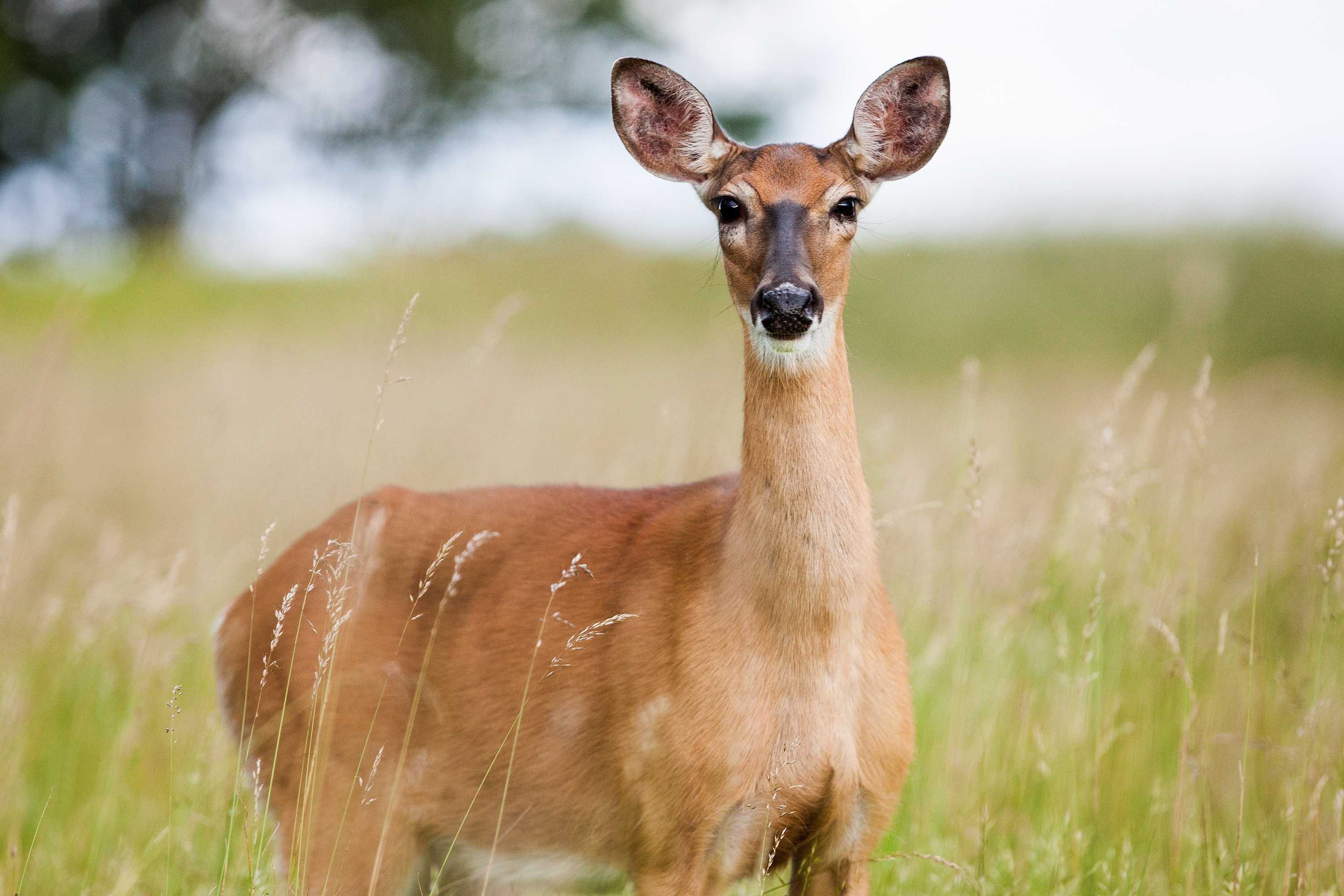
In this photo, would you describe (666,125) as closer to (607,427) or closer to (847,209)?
(847,209)

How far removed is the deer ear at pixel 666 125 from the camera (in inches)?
122

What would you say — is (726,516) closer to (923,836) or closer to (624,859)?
(624,859)

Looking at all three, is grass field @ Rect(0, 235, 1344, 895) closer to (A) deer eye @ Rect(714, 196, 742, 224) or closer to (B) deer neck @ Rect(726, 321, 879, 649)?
(B) deer neck @ Rect(726, 321, 879, 649)

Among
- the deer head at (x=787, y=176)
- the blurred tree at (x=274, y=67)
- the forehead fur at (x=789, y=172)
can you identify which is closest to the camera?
the deer head at (x=787, y=176)

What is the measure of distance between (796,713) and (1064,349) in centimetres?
1296

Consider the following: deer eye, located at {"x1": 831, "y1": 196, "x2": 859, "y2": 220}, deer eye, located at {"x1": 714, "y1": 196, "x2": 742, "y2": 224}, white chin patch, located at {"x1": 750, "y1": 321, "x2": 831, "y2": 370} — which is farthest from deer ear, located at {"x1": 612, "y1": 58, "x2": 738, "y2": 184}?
white chin patch, located at {"x1": 750, "y1": 321, "x2": 831, "y2": 370}

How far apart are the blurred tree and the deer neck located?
64.4 ft

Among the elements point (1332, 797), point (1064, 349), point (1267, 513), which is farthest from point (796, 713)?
point (1064, 349)

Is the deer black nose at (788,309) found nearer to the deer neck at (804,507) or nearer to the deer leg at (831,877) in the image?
the deer neck at (804,507)

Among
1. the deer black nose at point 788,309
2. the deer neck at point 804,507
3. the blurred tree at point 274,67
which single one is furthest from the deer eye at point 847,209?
the blurred tree at point 274,67

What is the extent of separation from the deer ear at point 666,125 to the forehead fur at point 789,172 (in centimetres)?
10

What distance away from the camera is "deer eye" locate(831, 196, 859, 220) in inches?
114

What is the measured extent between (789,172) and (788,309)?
0.54 metres

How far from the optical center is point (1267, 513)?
5.84 metres
